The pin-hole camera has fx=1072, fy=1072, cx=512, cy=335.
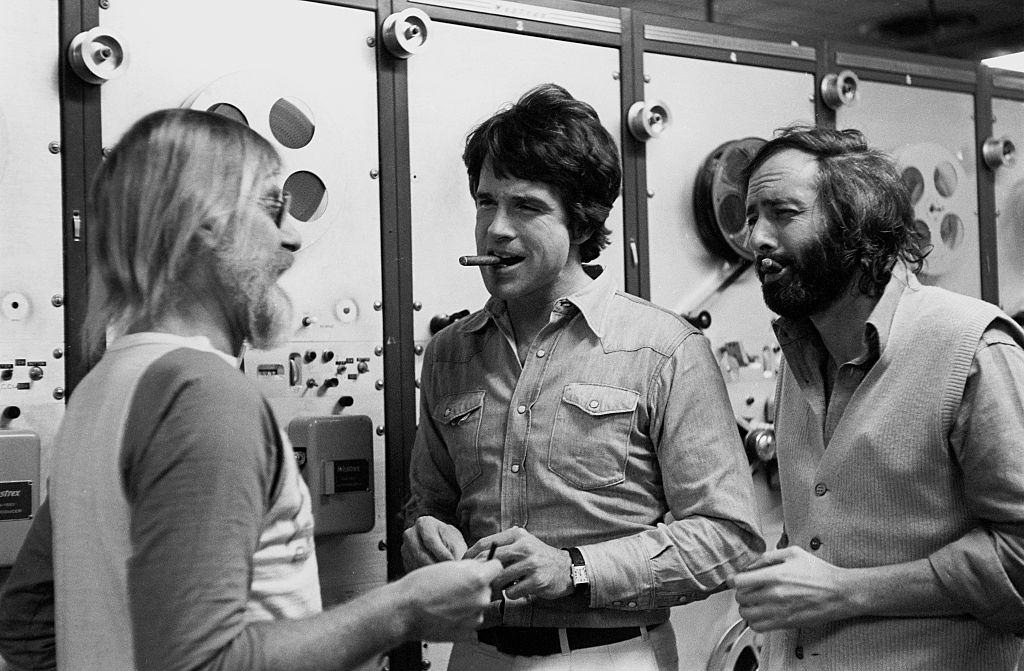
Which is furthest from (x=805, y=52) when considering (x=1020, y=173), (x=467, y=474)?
(x=467, y=474)

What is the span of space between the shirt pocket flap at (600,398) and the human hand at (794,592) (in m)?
0.43

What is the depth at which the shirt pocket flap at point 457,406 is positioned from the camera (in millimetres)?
2266

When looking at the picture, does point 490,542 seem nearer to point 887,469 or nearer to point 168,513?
point 887,469

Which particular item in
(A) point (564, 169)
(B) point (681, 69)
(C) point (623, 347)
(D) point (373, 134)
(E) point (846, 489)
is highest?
(B) point (681, 69)

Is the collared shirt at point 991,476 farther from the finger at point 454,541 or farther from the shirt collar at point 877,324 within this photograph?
the finger at point 454,541

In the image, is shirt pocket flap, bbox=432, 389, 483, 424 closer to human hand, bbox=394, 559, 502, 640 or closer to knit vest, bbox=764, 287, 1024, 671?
knit vest, bbox=764, 287, 1024, 671

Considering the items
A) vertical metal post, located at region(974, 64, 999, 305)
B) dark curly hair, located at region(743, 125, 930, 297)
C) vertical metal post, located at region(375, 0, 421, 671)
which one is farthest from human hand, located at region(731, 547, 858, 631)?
vertical metal post, located at region(974, 64, 999, 305)

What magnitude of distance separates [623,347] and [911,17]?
462cm

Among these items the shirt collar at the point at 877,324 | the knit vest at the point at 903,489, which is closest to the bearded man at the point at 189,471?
the knit vest at the point at 903,489

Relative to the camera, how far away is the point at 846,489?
6.16 ft

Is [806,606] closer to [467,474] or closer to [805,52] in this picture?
[467,474]

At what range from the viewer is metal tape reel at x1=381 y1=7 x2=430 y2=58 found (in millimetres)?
2756

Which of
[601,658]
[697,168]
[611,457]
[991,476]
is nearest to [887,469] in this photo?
[991,476]

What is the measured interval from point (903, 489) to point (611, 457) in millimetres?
546
